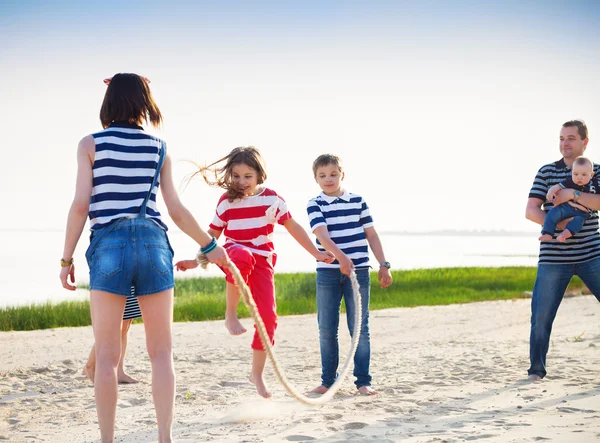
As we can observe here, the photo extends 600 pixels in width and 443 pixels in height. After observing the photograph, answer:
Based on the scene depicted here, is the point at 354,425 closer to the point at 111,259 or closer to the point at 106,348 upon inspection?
the point at 106,348

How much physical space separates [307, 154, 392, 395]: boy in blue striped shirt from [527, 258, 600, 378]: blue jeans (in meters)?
1.55

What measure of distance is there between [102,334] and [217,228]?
197 centimetres

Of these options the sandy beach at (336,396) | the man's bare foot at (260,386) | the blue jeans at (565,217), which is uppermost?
the blue jeans at (565,217)

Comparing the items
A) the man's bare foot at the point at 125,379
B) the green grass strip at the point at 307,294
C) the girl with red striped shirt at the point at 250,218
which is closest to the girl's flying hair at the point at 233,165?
the girl with red striped shirt at the point at 250,218

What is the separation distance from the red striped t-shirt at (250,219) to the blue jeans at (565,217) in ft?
8.37

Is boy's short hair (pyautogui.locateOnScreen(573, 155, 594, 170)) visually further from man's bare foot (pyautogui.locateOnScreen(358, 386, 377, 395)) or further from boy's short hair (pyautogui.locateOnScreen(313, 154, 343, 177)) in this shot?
man's bare foot (pyautogui.locateOnScreen(358, 386, 377, 395))

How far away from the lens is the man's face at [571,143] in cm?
662

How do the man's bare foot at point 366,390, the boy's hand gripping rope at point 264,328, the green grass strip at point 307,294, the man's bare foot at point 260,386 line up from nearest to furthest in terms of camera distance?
1. the boy's hand gripping rope at point 264,328
2. the man's bare foot at point 260,386
3. the man's bare foot at point 366,390
4. the green grass strip at point 307,294

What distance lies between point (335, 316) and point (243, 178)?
161cm

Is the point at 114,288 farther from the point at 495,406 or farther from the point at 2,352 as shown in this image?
the point at 2,352

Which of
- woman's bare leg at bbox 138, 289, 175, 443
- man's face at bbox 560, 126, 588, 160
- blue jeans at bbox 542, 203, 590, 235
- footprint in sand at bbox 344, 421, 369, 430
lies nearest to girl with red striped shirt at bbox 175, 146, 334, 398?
footprint in sand at bbox 344, 421, 369, 430

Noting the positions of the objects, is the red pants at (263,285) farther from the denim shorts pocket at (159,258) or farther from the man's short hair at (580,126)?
the man's short hair at (580,126)

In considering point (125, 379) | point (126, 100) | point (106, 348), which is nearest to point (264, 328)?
point (106, 348)

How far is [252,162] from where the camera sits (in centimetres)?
566
